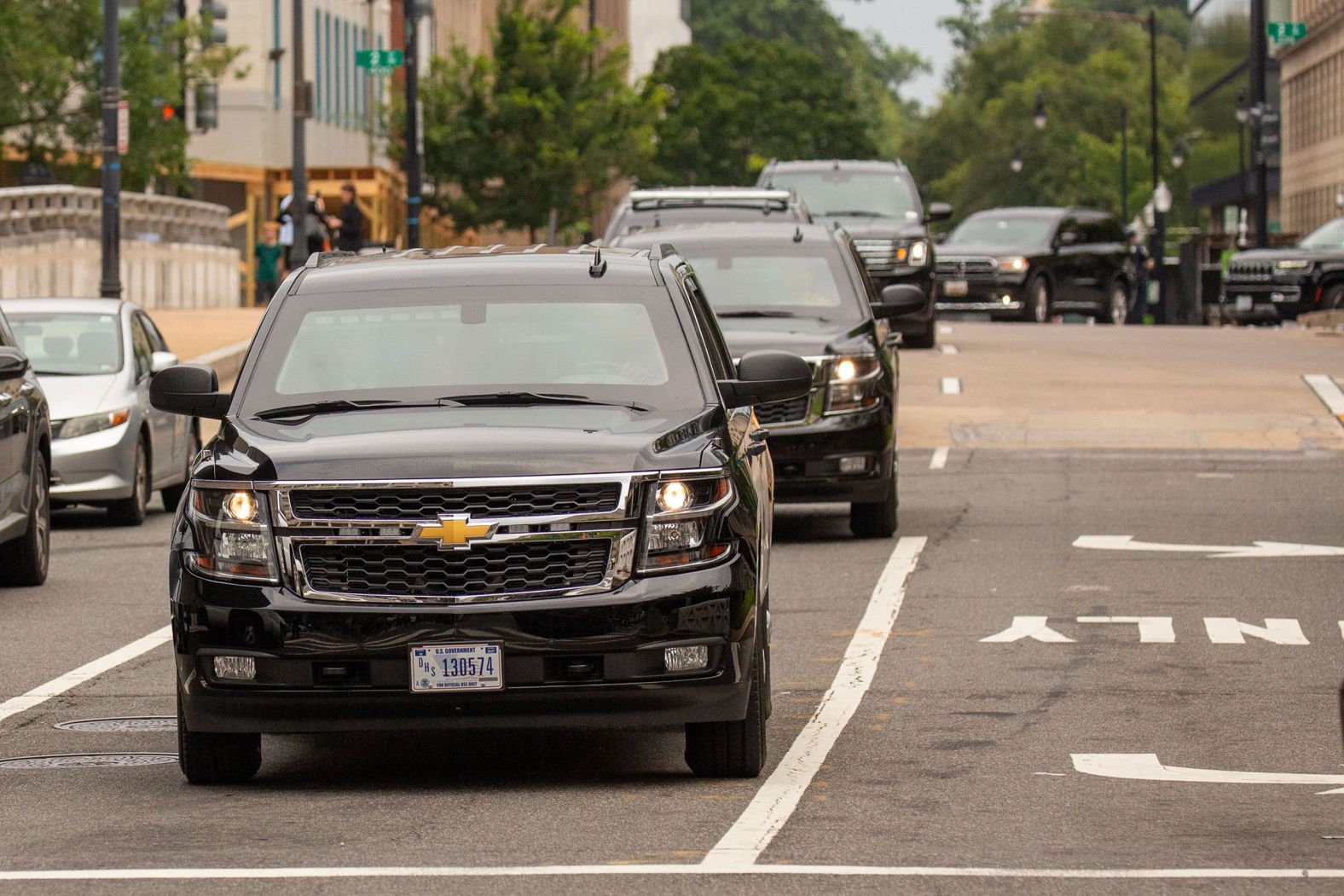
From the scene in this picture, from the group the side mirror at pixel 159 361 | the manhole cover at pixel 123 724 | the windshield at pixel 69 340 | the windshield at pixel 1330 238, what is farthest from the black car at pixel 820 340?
the windshield at pixel 1330 238

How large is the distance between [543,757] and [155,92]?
42.1m

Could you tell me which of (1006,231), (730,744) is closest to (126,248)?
(1006,231)

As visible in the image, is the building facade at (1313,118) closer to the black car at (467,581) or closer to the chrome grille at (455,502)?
the black car at (467,581)

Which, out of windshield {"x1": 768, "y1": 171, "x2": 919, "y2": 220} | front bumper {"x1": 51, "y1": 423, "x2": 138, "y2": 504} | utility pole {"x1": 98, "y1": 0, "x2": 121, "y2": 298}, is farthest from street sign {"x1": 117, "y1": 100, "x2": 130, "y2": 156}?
front bumper {"x1": 51, "y1": 423, "x2": 138, "y2": 504}

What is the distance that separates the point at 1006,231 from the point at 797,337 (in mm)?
25257

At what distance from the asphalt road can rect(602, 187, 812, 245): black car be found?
627 centimetres

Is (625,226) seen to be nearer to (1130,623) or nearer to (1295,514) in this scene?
(1295,514)

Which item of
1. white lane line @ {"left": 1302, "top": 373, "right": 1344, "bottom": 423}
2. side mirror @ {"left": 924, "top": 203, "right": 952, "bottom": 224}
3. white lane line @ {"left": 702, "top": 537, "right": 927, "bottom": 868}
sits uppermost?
side mirror @ {"left": 924, "top": 203, "right": 952, "bottom": 224}

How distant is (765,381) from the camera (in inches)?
372

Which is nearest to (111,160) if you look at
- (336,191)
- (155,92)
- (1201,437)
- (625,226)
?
(625,226)

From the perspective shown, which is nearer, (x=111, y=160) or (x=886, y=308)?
(x=886, y=308)

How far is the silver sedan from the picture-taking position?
1845 centimetres

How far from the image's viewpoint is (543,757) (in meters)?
9.43

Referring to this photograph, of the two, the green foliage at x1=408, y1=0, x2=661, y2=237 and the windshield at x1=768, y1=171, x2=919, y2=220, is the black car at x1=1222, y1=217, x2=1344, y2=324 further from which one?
the green foliage at x1=408, y1=0, x2=661, y2=237
